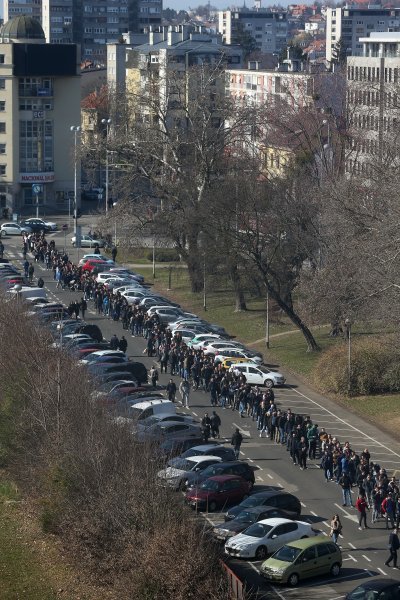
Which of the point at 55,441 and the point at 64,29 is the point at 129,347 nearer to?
the point at 55,441

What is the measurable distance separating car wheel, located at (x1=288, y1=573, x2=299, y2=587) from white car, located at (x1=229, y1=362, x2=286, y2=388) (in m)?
18.4

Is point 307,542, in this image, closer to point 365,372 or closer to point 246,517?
point 246,517

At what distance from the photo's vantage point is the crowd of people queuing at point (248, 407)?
3331 centimetres

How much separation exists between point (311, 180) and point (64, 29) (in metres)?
126

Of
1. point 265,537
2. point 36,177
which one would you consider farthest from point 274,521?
point 36,177

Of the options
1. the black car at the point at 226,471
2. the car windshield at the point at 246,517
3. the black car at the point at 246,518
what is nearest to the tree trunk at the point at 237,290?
the black car at the point at 226,471

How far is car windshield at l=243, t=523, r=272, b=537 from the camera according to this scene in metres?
29.8

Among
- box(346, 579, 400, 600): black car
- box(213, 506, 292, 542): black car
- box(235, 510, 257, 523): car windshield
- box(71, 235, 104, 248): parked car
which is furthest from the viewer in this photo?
box(71, 235, 104, 248): parked car

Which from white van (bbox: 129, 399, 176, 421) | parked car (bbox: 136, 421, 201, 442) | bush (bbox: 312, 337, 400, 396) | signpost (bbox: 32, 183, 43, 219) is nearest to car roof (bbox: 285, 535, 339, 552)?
parked car (bbox: 136, 421, 201, 442)

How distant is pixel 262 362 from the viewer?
163 feet

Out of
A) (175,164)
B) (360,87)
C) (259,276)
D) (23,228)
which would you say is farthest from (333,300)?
(23,228)

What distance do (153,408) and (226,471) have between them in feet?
18.0

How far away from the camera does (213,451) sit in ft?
118

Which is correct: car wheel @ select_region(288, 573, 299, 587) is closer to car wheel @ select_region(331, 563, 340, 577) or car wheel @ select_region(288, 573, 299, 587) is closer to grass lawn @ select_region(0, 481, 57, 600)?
car wheel @ select_region(331, 563, 340, 577)
